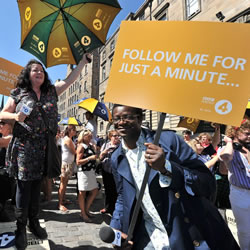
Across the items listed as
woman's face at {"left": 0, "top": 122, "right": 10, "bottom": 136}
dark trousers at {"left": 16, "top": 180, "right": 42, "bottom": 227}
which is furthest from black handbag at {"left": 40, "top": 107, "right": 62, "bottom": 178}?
woman's face at {"left": 0, "top": 122, "right": 10, "bottom": 136}

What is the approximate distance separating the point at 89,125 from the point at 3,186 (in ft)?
9.78

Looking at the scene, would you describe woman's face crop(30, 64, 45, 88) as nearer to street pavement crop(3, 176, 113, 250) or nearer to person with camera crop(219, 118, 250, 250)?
street pavement crop(3, 176, 113, 250)

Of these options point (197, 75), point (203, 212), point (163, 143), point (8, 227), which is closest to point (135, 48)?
point (197, 75)

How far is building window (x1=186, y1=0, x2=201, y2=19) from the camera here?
638 inches

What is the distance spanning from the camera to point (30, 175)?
2109 millimetres

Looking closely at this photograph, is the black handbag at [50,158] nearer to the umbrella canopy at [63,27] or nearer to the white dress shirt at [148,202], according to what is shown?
the white dress shirt at [148,202]

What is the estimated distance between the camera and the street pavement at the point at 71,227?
10.8 feet

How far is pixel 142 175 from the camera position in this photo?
1.67 metres

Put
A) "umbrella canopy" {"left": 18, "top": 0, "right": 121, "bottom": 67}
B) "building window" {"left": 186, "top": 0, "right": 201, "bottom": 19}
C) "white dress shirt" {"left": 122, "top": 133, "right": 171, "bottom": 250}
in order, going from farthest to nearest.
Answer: "building window" {"left": 186, "top": 0, "right": 201, "bottom": 19}
"umbrella canopy" {"left": 18, "top": 0, "right": 121, "bottom": 67}
"white dress shirt" {"left": 122, "top": 133, "right": 171, "bottom": 250}

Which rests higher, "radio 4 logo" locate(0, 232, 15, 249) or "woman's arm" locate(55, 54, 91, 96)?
"woman's arm" locate(55, 54, 91, 96)

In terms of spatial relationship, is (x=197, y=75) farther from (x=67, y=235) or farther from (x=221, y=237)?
(x=67, y=235)

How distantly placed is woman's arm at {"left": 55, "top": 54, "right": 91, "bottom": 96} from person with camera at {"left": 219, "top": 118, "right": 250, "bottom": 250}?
2.18 metres

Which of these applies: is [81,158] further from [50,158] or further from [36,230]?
[50,158]

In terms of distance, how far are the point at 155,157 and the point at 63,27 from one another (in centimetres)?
256
